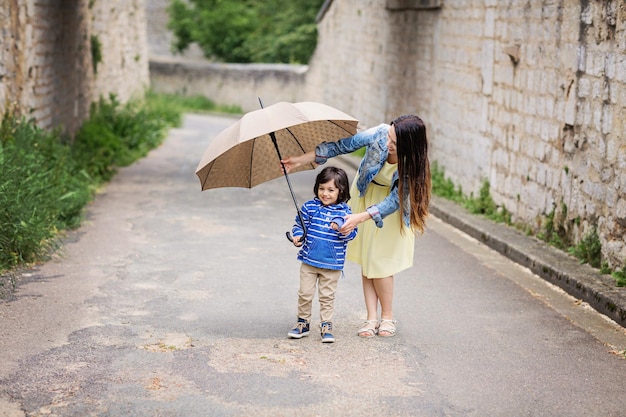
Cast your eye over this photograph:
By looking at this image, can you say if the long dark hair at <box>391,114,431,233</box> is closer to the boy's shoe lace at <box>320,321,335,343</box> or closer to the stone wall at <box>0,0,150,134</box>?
the boy's shoe lace at <box>320,321,335,343</box>

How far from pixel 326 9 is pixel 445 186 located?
11071 mm

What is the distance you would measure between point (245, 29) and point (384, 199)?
107 feet

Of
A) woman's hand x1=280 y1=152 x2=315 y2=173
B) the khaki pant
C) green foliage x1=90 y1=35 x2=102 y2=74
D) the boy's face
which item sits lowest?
the khaki pant

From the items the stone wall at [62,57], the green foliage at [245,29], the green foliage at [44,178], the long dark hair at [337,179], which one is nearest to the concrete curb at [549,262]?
the long dark hair at [337,179]

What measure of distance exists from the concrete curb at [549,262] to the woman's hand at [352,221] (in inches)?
83.1

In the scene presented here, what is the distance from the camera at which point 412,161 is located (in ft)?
19.5

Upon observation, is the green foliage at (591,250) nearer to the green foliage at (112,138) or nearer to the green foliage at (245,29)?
the green foliage at (112,138)

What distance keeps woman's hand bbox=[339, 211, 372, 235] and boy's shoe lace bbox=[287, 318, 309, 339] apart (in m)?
0.69

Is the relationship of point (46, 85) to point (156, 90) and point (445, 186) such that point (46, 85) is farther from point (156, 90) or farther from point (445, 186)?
point (156, 90)

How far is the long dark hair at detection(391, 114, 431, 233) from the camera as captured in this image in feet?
19.4

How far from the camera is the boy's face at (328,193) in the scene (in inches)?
237

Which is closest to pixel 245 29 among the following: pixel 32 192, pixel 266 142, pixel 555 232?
pixel 32 192

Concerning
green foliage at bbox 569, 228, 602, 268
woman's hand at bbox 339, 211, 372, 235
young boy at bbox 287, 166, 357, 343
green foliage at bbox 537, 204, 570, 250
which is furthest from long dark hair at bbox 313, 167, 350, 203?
green foliage at bbox 537, 204, 570, 250

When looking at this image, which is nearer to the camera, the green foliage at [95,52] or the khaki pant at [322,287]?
the khaki pant at [322,287]
